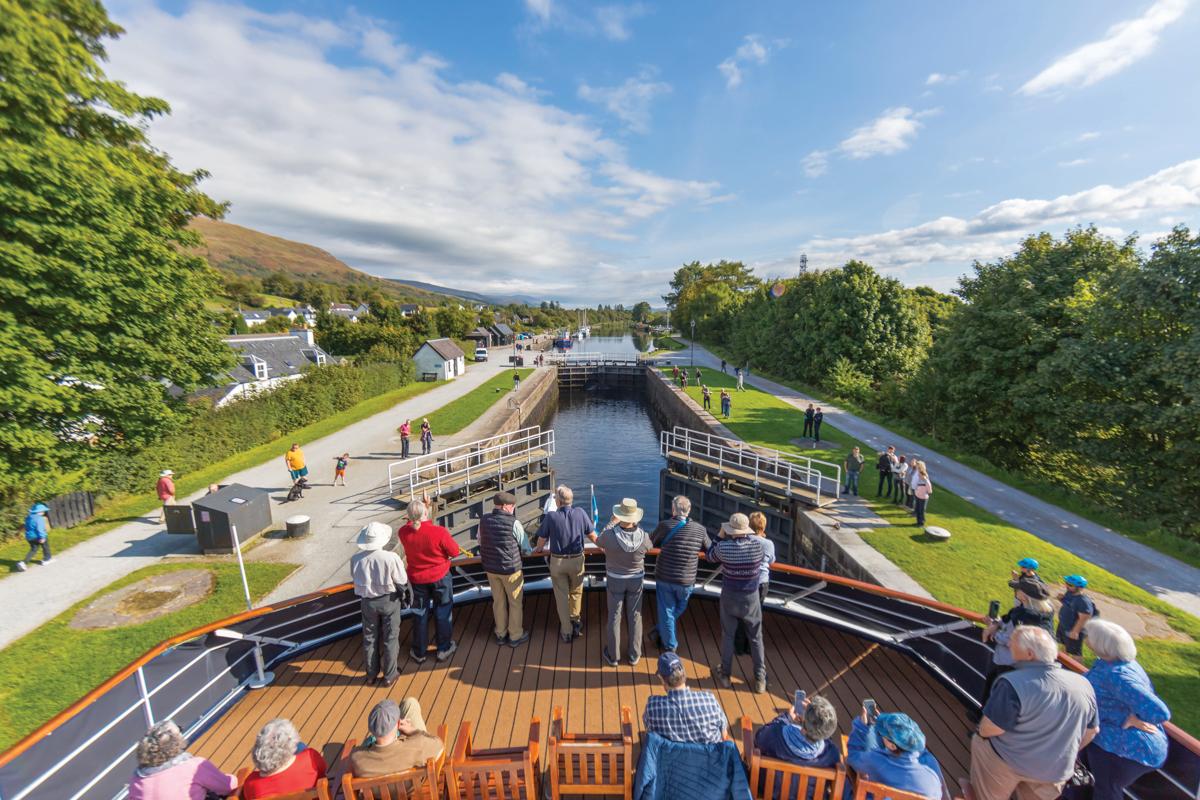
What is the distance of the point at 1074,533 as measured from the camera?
11.3 meters

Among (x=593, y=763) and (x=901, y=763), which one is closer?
(x=901, y=763)

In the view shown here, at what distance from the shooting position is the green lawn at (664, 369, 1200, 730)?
6.51 metres

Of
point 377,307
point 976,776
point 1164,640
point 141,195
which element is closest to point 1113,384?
point 1164,640

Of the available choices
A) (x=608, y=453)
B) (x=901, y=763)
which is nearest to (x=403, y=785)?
(x=901, y=763)

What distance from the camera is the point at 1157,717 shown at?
2996 millimetres

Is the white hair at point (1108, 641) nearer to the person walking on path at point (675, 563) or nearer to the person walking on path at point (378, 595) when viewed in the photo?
the person walking on path at point (675, 563)

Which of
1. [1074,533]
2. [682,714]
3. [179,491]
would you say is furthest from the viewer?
[179,491]

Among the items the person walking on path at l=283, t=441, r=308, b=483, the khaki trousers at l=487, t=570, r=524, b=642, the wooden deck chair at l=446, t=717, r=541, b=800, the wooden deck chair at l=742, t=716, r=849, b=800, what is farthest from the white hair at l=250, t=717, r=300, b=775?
the person walking on path at l=283, t=441, r=308, b=483

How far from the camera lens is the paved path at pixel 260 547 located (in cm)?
875

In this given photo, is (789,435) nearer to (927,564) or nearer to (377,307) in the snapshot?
(927,564)

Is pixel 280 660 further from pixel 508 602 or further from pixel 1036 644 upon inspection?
pixel 1036 644

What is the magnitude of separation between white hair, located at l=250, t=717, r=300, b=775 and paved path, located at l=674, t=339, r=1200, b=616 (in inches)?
510

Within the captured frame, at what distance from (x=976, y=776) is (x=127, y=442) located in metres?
17.2

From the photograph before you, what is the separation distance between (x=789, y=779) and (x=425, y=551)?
3.60 meters
